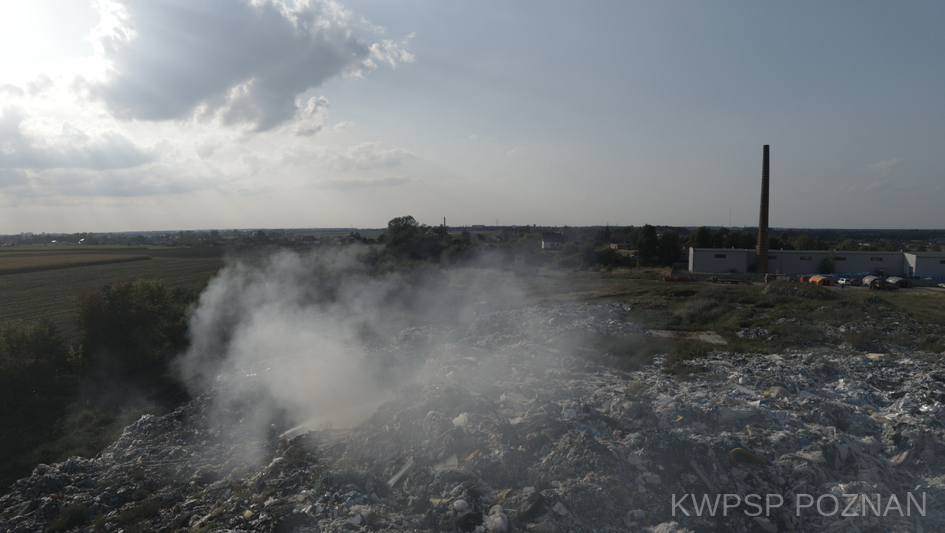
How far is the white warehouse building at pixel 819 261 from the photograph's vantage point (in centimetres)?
3338

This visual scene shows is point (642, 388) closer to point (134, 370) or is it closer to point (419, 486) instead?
point (419, 486)

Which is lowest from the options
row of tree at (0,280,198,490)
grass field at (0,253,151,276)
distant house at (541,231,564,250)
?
row of tree at (0,280,198,490)

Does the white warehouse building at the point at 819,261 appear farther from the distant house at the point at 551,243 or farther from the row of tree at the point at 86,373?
the row of tree at the point at 86,373

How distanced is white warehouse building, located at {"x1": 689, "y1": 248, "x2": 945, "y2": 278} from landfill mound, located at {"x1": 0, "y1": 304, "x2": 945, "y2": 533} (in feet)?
96.4

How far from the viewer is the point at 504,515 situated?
6160 millimetres

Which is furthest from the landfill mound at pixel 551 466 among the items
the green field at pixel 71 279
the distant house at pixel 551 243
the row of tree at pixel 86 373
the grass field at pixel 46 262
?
the distant house at pixel 551 243

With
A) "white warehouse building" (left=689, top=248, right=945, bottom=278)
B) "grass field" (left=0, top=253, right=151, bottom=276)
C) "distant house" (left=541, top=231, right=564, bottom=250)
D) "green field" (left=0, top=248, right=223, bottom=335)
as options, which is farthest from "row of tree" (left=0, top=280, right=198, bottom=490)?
"distant house" (left=541, top=231, right=564, bottom=250)

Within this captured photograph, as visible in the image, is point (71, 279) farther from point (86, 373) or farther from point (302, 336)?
point (302, 336)

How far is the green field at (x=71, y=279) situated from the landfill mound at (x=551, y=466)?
11.9 metres

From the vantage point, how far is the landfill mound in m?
6.33

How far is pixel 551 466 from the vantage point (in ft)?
23.5

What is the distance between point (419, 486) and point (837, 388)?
1085 cm

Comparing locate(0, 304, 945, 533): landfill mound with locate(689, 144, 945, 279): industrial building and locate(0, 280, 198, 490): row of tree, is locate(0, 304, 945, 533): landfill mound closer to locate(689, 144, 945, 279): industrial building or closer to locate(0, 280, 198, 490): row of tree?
locate(0, 280, 198, 490): row of tree

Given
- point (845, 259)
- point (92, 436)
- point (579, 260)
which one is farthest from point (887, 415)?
point (845, 259)
